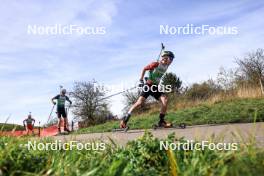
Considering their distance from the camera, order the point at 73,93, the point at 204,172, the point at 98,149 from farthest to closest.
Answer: the point at 73,93 → the point at 98,149 → the point at 204,172

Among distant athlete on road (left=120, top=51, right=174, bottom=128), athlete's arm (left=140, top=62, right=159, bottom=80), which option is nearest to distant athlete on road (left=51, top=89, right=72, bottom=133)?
distant athlete on road (left=120, top=51, right=174, bottom=128)

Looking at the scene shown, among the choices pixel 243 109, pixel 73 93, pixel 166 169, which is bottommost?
pixel 166 169

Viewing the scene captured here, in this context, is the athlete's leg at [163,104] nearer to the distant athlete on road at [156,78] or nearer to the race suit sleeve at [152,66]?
the distant athlete on road at [156,78]

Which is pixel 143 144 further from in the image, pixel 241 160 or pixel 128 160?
pixel 241 160

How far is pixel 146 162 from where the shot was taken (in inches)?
182

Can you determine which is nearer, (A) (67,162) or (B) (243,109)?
(A) (67,162)

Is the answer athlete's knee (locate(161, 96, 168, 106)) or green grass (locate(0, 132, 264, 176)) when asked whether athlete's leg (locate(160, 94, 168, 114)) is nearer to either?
athlete's knee (locate(161, 96, 168, 106))

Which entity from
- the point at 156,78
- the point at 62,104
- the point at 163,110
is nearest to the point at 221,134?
the point at 163,110

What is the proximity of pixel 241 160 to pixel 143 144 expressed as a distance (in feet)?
5.08

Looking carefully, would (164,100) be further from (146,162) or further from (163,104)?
(146,162)

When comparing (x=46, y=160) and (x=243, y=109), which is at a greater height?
(x=243, y=109)

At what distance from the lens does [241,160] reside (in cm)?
353

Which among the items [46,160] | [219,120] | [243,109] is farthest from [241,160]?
[243,109]

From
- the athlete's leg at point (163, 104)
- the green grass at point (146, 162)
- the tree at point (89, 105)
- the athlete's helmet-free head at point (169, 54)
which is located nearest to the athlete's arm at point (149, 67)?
the athlete's helmet-free head at point (169, 54)
